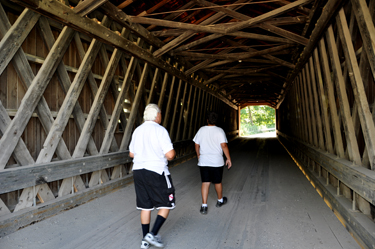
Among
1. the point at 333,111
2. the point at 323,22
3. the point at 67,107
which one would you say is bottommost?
the point at 333,111

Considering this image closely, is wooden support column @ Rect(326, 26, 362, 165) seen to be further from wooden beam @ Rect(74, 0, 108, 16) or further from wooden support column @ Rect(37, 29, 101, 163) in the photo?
wooden support column @ Rect(37, 29, 101, 163)

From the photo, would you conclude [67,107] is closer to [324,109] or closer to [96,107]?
[96,107]

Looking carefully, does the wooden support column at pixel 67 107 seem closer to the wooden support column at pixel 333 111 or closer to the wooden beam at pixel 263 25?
the wooden beam at pixel 263 25

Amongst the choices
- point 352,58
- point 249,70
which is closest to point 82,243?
point 352,58

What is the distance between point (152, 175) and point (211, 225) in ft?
4.63

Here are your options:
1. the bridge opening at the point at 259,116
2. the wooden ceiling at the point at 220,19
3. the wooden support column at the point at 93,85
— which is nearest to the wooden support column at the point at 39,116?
the wooden support column at the point at 93,85

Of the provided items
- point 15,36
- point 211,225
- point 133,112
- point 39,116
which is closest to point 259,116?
point 133,112

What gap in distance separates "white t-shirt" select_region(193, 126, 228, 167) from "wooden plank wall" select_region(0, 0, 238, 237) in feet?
7.12

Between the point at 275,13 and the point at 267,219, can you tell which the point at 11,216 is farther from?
the point at 275,13

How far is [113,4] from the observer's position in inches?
239

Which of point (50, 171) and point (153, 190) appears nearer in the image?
point (153, 190)

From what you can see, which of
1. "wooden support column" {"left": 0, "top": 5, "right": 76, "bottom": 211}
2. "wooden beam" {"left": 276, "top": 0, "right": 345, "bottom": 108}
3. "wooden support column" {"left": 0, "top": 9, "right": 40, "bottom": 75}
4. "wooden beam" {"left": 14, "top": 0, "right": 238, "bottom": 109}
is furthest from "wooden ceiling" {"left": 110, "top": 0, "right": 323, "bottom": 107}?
"wooden support column" {"left": 0, "top": 5, "right": 76, "bottom": 211}

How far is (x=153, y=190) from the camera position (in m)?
3.11

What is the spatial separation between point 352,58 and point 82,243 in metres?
4.35
